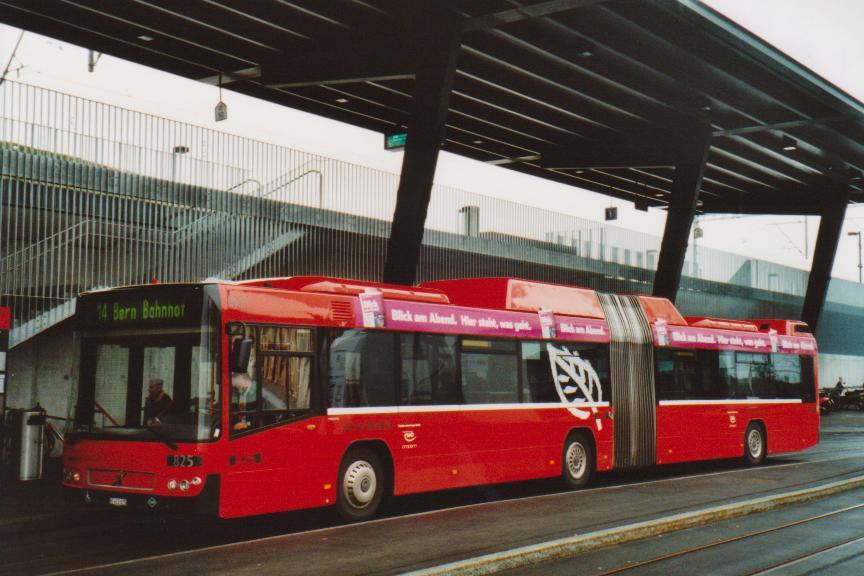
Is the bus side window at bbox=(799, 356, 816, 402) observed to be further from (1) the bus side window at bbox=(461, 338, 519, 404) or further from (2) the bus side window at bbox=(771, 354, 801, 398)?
(1) the bus side window at bbox=(461, 338, 519, 404)

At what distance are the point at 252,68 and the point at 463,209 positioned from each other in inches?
385

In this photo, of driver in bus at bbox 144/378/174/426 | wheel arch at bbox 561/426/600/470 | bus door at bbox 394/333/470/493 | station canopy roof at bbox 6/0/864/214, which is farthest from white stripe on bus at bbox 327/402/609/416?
station canopy roof at bbox 6/0/864/214

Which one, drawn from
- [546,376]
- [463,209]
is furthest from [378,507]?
[463,209]

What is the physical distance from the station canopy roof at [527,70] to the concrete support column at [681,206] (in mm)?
329

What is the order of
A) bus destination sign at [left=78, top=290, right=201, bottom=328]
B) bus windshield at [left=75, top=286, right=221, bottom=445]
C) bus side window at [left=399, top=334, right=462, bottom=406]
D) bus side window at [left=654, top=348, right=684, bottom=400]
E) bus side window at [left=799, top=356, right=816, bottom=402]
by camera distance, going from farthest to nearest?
1. bus side window at [left=799, top=356, right=816, bottom=402]
2. bus side window at [left=654, top=348, right=684, bottom=400]
3. bus side window at [left=399, top=334, right=462, bottom=406]
4. bus destination sign at [left=78, top=290, right=201, bottom=328]
5. bus windshield at [left=75, top=286, right=221, bottom=445]

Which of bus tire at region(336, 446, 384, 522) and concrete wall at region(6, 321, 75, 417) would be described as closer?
bus tire at region(336, 446, 384, 522)

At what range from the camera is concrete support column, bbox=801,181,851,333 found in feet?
116

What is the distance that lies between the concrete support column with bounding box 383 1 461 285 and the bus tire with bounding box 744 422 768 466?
8130 mm

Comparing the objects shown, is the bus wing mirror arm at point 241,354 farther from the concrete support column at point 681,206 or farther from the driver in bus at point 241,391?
the concrete support column at point 681,206

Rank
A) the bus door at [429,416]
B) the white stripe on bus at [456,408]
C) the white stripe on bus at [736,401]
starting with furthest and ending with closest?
1. the white stripe on bus at [736,401]
2. the bus door at [429,416]
3. the white stripe on bus at [456,408]

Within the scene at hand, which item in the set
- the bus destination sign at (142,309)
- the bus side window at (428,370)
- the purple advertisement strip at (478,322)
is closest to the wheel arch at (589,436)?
the purple advertisement strip at (478,322)

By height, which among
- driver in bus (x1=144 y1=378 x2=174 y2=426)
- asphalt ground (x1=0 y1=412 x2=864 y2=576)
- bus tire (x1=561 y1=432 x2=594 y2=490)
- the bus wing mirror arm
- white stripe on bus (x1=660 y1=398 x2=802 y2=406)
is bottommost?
asphalt ground (x1=0 y1=412 x2=864 y2=576)

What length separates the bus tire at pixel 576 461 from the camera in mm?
16422

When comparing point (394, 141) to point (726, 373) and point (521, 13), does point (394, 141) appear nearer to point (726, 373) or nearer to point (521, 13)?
point (521, 13)
